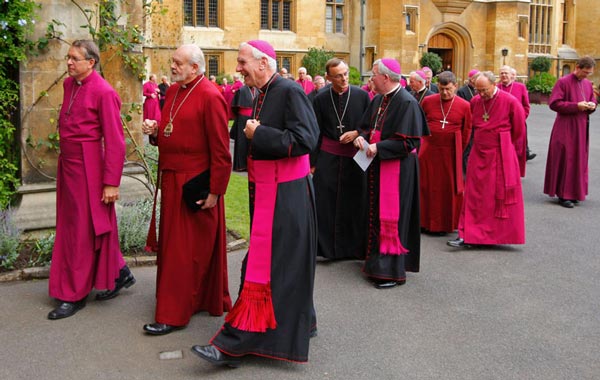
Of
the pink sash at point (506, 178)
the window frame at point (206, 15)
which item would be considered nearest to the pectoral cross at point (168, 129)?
the pink sash at point (506, 178)

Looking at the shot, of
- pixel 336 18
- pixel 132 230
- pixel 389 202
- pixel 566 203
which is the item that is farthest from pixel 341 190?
pixel 336 18

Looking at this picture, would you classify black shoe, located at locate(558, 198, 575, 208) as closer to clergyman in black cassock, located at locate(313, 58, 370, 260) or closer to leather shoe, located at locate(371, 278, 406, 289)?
clergyman in black cassock, located at locate(313, 58, 370, 260)

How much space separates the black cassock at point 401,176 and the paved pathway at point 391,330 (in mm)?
205

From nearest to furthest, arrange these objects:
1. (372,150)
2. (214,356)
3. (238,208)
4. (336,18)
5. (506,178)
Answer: (214,356) → (372,150) → (506,178) → (238,208) → (336,18)

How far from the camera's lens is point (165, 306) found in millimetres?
4809

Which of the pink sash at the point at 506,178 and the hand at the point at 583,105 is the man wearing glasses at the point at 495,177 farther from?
the hand at the point at 583,105

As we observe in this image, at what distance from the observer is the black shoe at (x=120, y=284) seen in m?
5.56

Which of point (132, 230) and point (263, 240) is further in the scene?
point (132, 230)

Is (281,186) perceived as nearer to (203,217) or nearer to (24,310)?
(203,217)

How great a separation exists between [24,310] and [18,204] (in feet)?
7.63

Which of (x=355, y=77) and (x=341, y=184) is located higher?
(x=355, y=77)

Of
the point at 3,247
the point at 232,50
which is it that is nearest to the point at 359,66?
the point at 232,50

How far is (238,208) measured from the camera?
9367mm

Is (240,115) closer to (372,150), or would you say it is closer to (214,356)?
(372,150)
